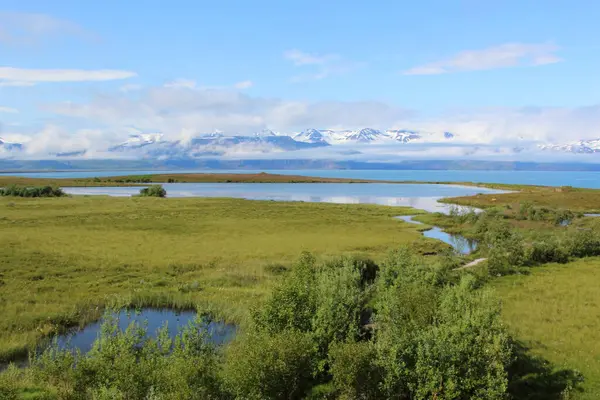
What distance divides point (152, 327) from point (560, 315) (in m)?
26.6

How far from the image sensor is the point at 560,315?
104 feet

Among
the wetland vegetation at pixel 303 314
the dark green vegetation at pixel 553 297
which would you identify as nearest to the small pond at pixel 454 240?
the dark green vegetation at pixel 553 297

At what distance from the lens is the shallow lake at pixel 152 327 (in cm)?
2539

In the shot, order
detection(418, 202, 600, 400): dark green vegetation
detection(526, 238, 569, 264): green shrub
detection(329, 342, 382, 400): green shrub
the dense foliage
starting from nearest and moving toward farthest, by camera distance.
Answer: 1. detection(329, 342, 382, 400): green shrub
2. detection(418, 202, 600, 400): dark green vegetation
3. detection(526, 238, 569, 264): green shrub
4. the dense foliage

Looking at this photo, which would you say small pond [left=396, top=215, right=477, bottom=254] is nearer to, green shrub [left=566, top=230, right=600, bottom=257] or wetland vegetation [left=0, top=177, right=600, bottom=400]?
wetland vegetation [left=0, top=177, right=600, bottom=400]

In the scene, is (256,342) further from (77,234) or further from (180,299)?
(77,234)

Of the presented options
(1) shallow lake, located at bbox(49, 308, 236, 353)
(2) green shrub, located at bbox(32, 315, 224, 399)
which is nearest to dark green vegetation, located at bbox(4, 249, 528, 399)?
(2) green shrub, located at bbox(32, 315, 224, 399)

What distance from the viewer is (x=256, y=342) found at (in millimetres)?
19078

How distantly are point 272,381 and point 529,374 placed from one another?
12.1 metres

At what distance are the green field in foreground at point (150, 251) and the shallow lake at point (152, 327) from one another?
1075 millimetres

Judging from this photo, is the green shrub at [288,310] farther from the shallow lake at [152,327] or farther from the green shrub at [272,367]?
the shallow lake at [152,327]

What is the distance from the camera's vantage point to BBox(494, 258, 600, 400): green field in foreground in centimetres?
2350

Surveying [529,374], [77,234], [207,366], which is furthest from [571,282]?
[77,234]

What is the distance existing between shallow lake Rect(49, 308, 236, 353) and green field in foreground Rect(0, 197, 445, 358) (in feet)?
3.53
